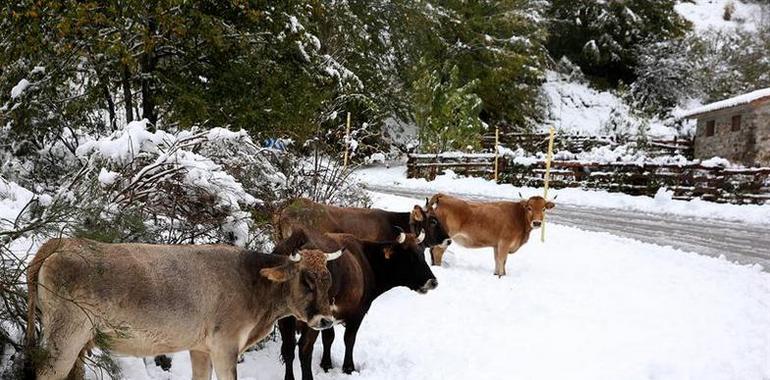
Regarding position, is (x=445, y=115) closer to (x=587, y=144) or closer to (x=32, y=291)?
(x=587, y=144)

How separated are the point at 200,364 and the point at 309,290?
0.88 m

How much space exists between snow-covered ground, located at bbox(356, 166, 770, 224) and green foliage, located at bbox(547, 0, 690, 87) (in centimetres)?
2075

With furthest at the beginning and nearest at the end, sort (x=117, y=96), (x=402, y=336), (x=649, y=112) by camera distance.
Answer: (x=649, y=112) < (x=117, y=96) < (x=402, y=336)

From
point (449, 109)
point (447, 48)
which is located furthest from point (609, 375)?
point (447, 48)

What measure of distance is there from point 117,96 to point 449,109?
56.7ft

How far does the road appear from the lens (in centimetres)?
1137

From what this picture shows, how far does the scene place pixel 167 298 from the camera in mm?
3750

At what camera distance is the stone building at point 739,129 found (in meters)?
24.3

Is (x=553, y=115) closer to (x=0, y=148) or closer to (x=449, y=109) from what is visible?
(x=449, y=109)

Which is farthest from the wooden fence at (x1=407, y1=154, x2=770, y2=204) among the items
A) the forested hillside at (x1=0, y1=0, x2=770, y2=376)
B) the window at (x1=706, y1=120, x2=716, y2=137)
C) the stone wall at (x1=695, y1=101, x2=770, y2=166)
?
the window at (x1=706, y1=120, x2=716, y2=137)

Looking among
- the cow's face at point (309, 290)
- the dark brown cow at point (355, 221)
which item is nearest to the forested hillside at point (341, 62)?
the dark brown cow at point (355, 221)

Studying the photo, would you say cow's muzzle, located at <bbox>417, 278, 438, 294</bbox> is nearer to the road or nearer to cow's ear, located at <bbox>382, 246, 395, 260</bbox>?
cow's ear, located at <bbox>382, 246, 395, 260</bbox>

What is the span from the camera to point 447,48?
113 feet

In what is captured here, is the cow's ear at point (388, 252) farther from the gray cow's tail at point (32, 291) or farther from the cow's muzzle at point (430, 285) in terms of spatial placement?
the gray cow's tail at point (32, 291)
